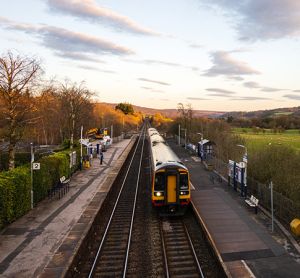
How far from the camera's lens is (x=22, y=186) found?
56.6ft

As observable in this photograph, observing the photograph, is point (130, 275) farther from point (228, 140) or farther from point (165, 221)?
point (228, 140)

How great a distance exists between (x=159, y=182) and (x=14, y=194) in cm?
716

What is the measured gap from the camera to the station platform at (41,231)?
38.2 feet

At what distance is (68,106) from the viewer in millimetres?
49688

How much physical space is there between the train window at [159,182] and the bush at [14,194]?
6903 mm

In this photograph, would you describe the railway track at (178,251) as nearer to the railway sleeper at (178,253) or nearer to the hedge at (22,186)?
the railway sleeper at (178,253)

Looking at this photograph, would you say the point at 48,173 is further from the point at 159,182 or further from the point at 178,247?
the point at 178,247

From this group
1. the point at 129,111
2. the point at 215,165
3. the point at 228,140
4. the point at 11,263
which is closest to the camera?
the point at 11,263

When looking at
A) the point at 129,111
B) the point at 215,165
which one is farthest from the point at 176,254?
the point at 129,111

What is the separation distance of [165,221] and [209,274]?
6.22m

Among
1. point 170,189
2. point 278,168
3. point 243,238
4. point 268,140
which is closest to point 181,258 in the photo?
→ point 243,238

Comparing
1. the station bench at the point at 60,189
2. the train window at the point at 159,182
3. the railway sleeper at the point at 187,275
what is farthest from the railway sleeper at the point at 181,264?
the station bench at the point at 60,189

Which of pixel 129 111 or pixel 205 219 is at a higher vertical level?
pixel 129 111

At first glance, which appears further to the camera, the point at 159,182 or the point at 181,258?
the point at 159,182
